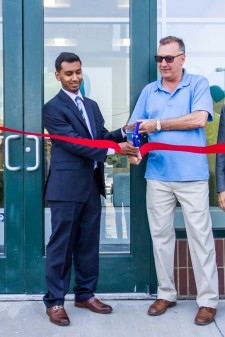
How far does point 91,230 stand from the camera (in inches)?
152

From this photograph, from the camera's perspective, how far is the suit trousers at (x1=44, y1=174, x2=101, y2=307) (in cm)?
370

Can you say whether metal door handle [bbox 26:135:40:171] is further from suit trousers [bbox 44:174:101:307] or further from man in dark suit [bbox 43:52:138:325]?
suit trousers [bbox 44:174:101:307]

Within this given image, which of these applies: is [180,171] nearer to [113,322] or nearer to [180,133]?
[180,133]

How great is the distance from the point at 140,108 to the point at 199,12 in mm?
1033

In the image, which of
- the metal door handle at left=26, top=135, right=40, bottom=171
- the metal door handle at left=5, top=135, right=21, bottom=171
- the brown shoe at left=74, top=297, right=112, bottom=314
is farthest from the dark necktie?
the brown shoe at left=74, top=297, right=112, bottom=314

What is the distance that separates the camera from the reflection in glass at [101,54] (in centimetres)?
423

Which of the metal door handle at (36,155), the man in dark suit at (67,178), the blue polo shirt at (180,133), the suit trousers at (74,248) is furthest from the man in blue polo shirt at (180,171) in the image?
the metal door handle at (36,155)

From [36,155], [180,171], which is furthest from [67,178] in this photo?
[180,171]

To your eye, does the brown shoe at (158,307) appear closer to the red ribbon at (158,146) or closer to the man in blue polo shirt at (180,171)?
the man in blue polo shirt at (180,171)

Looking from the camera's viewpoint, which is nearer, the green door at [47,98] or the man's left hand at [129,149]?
the man's left hand at [129,149]

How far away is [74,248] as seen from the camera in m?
3.89

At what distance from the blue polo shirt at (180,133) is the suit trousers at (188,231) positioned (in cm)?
7

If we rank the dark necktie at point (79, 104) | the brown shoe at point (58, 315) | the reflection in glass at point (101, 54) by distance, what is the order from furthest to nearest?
1. the reflection in glass at point (101, 54)
2. the dark necktie at point (79, 104)
3. the brown shoe at point (58, 315)

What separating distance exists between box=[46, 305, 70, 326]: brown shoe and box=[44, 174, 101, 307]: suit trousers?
3 cm
